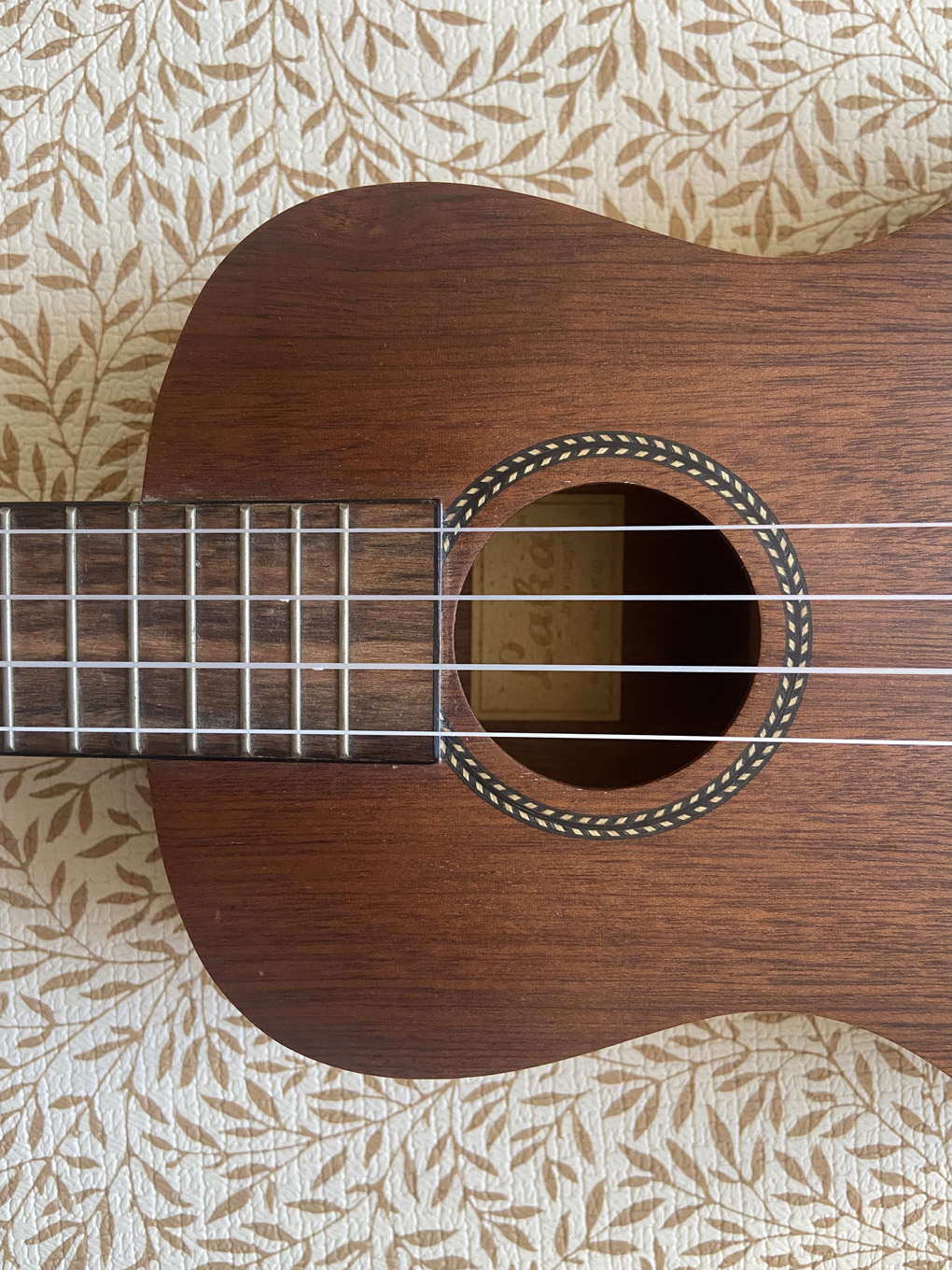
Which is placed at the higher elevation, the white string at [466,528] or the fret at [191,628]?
the white string at [466,528]

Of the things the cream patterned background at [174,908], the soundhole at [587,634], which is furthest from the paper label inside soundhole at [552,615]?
the cream patterned background at [174,908]

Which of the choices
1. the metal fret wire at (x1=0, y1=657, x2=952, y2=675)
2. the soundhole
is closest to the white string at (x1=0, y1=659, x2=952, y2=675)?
the metal fret wire at (x1=0, y1=657, x2=952, y2=675)

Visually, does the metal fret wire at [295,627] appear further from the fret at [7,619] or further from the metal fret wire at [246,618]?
the fret at [7,619]

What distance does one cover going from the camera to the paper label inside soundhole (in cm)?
80

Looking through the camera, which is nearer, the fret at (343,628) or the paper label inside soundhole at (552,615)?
the fret at (343,628)

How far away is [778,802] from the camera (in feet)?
2.12

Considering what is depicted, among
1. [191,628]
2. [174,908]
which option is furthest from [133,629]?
[174,908]

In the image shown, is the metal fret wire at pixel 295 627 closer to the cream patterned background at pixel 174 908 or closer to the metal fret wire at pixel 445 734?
the metal fret wire at pixel 445 734

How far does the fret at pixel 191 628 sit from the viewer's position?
631 mm

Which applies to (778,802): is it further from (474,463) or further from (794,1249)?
(794,1249)

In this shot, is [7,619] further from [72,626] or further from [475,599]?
[475,599]

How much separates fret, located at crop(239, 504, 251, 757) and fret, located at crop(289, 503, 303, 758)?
1.1 inches

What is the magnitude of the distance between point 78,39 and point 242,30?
0.46 feet

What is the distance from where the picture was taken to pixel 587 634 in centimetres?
81
